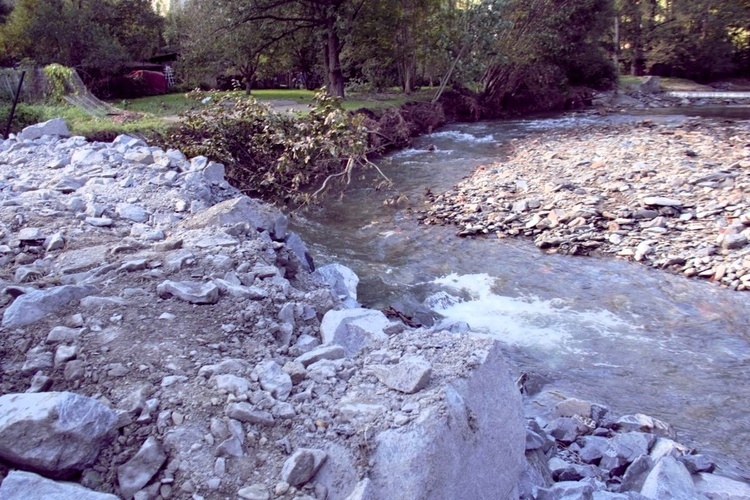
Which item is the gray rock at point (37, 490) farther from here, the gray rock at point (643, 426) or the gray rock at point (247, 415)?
the gray rock at point (643, 426)

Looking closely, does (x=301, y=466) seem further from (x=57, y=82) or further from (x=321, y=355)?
(x=57, y=82)

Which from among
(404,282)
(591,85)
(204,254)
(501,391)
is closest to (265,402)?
(501,391)

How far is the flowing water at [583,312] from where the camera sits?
5.18 meters

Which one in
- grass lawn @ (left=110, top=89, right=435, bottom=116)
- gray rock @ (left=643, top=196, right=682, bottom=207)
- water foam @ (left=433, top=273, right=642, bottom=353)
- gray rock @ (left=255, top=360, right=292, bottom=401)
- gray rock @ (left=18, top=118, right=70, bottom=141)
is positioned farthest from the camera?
grass lawn @ (left=110, top=89, right=435, bottom=116)

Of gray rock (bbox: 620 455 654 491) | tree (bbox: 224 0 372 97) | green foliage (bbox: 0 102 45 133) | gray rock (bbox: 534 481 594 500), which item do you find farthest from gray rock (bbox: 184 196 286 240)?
tree (bbox: 224 0 372 97)

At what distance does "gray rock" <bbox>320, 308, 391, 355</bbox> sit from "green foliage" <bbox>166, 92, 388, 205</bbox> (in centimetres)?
583

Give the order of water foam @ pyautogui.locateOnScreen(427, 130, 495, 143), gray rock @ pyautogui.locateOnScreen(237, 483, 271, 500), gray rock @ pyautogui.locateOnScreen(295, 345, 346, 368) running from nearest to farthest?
gray rock @ pyautogui.locateOnScreen(237, 483, 271, 500) < gray rock @ pyautogui.locateOnScreen(295, 345, 346, 368) < water foam @ pyautogui.locateOnScreen(427, 130, 495, 143)

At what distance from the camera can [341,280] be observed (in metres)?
6.80

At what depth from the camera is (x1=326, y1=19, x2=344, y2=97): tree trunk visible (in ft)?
63.3

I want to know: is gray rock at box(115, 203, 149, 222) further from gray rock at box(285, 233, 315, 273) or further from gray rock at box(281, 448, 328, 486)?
gray rock at box(281, 448, 328, 486)

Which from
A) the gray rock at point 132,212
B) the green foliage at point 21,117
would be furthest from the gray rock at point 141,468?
the green foliage at point 21,117

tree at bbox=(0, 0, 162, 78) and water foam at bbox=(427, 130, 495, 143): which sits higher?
tree at bbox=(0, 0, 162, 78)

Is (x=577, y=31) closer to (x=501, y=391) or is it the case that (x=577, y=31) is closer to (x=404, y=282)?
(x=404, y=282)

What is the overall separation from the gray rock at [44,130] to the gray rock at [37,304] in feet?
24.8
